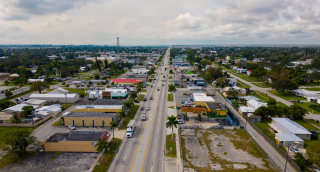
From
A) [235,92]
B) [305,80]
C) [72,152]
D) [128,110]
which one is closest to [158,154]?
[72,152]

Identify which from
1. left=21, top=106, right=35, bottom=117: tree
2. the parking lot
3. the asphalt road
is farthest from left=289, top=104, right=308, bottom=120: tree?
left=21, top=106, right=35, bottom=117: tree

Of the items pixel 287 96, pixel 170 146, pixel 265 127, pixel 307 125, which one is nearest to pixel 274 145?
pixel 265 127

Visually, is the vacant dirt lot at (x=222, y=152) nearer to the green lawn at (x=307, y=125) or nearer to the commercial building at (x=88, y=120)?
the green lawn at (x=307, y=125)

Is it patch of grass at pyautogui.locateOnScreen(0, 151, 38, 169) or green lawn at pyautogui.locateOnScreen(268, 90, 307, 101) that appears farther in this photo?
green lawn at pyautogui.locateOnScreen(268, 90, 307, 101)

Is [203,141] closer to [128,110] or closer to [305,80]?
Result: [128,110]

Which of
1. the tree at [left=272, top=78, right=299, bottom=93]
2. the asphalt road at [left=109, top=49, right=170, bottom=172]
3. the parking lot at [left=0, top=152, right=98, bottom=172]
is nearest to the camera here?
the parking lot at [left=0, top=152, right=98, bottom=172]

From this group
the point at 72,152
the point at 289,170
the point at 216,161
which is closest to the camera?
the point at 289,170

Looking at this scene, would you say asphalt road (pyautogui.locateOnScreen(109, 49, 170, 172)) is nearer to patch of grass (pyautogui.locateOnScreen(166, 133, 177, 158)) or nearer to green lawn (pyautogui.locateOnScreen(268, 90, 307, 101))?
patch of grass (pyautogui.locateOnScreen(166, 133, 177, 158))
